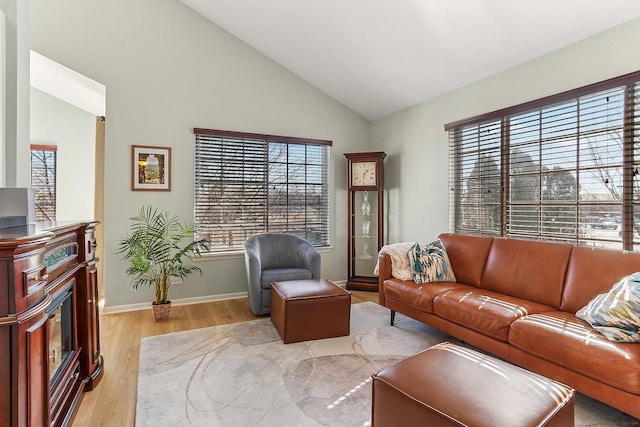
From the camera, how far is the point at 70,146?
491 centimetres

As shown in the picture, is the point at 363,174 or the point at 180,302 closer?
the point at 180,302

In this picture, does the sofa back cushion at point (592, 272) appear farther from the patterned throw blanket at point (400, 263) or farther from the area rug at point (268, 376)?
the patterned throw blanket at point (400, 263)

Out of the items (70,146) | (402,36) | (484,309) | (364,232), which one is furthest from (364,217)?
(70,146)

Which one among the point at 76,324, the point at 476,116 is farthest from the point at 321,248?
the point at 76,324

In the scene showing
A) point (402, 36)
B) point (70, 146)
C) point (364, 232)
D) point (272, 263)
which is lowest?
point (272, 263)

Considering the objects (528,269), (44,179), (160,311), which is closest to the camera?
(528,269)

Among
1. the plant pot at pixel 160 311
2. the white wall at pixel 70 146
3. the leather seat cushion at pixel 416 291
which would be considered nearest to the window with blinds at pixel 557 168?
the leather seat cushion at pixel 416 291

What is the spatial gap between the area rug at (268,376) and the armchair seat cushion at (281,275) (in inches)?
16.7

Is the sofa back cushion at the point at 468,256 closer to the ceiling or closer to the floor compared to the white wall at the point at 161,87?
closer to the floor

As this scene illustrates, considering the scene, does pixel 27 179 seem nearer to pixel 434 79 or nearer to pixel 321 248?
pixel 321 248

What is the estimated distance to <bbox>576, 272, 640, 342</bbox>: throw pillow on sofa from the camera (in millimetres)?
1772

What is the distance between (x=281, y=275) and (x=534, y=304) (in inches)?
90.0

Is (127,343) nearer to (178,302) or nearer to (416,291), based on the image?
(178,302)

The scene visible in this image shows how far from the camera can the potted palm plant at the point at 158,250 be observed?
3424mm
